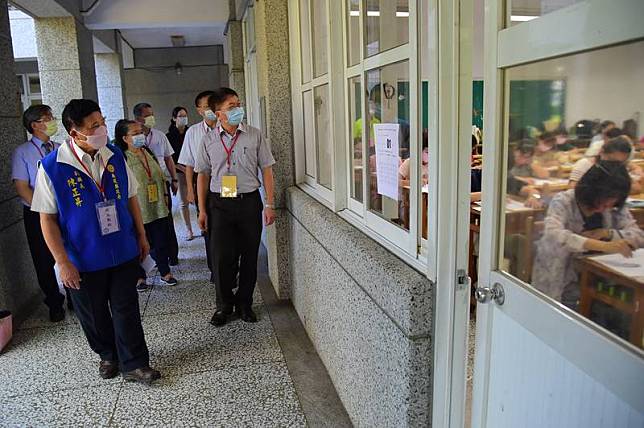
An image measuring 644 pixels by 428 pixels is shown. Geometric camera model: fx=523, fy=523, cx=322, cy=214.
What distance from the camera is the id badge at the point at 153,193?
15.1 feet

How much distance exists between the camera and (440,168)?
1.69 m

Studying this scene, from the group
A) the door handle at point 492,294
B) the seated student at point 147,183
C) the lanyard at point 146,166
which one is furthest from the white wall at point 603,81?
the lanyard at point 146,166

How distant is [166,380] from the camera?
324 cm

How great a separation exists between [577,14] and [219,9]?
816 cm

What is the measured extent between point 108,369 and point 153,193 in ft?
5.85

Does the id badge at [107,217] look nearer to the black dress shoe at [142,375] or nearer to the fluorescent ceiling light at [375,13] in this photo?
the black dress shoe at [142,375]

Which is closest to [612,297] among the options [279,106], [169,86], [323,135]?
[323,135]

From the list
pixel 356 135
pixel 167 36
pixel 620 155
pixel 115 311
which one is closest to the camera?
pixel 620 155

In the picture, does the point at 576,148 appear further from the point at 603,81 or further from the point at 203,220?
the point at 203,220

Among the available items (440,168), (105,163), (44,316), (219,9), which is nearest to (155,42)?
(219,9)

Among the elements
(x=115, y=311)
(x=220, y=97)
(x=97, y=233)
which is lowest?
(x=115, y=311)

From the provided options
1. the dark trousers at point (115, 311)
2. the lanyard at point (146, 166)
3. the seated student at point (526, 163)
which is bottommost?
the dark trousers at point (115, 311)

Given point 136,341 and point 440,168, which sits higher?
point 440,168

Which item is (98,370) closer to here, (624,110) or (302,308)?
(302,308)
